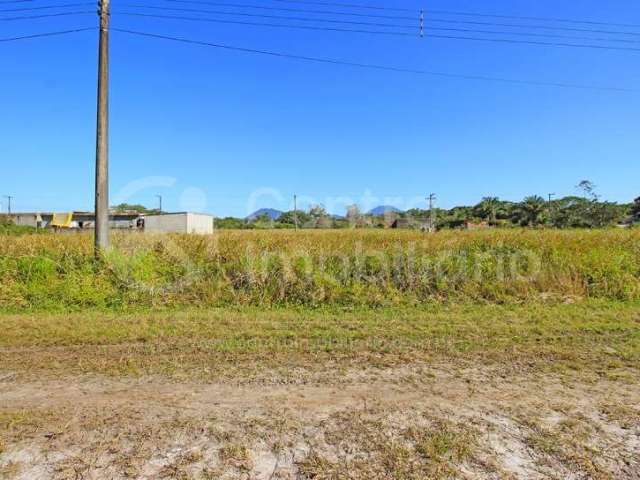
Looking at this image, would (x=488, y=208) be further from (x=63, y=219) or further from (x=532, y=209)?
(x=63, y=219)

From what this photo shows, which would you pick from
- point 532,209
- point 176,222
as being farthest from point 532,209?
point 176,222

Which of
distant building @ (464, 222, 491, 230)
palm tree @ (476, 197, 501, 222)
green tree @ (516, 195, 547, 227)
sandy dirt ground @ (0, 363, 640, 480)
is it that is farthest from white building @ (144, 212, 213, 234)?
palm tree @ (476, 197, 501, 222)

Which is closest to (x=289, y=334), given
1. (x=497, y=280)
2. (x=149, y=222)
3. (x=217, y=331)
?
(x=217, y=331)

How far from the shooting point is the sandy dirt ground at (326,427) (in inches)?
87.5

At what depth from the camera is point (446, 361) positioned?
161 inches

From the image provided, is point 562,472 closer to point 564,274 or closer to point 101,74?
point 564,274

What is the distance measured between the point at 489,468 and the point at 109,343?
14.8 feet

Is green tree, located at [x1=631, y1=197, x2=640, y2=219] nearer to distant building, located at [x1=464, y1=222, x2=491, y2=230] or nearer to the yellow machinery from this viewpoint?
distant building, located at [x1=464, y1=222, x2=491, y2=230]

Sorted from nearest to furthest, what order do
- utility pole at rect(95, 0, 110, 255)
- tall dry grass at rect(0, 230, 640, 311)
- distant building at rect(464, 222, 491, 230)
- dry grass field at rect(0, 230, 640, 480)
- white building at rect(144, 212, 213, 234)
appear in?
dry grass field at rect(0, 230, 640, 480), tall dry grass at rect(0, 230, 640, 311), utility pole at rect(95, 0, 110, 255), distant building at rect(464, 222, 491, 230), white building at rect(144, 212, 213, 234)

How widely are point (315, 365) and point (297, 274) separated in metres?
4.01

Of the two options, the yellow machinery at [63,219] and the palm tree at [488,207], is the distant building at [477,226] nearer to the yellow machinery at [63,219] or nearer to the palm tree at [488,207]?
the palm tree at [488,207]

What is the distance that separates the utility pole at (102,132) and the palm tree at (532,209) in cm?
6882

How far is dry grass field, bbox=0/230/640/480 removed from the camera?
7.67 feet

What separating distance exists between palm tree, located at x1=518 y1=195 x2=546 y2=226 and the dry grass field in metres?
63.2
